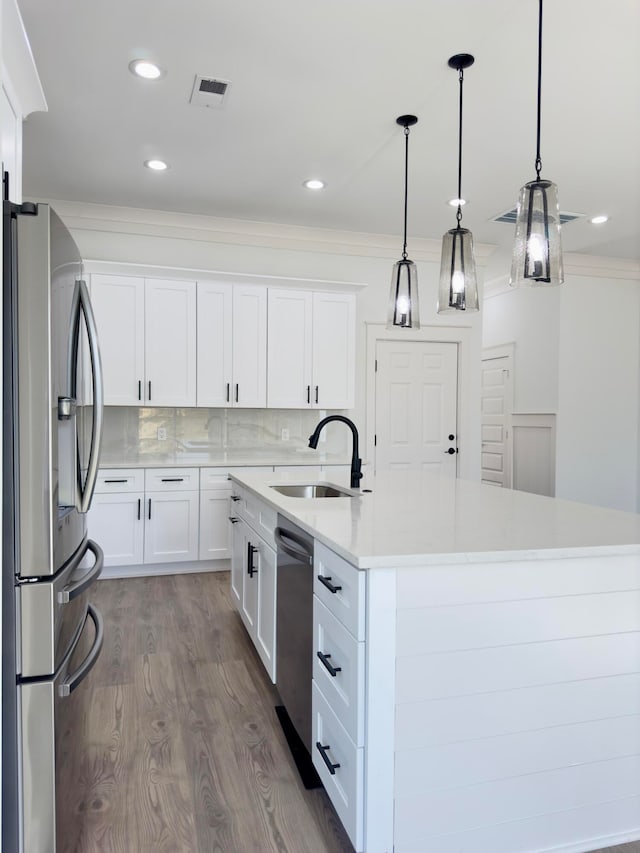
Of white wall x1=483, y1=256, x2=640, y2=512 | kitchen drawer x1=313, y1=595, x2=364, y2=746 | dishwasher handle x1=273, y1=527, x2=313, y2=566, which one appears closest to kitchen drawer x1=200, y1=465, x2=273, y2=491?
dishwasher handle x1=273, y1=527, x2=313, y2=566

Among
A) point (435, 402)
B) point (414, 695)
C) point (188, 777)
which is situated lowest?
point (188, 777)

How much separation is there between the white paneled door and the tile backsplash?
44 centimetres

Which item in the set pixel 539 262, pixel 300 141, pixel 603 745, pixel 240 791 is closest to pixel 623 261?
pixel 300 141

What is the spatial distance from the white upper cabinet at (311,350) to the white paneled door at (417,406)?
22.8 inches

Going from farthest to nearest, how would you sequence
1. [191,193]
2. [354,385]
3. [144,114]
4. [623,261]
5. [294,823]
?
1. [623,261]
2. [354,385]
3. [191,193]
4. [144,114]
5. [294,823]

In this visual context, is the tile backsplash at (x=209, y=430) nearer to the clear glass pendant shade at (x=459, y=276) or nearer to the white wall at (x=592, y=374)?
the white wall at (x=592, y=374)

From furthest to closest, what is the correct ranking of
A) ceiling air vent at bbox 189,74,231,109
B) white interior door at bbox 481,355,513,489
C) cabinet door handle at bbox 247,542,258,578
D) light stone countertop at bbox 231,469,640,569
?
white interior door at bbox 481,355,513,489, ceiling air vent at bbox 189,74,231,109, cabinet door handle at bbox 247,542,258,578, light stone countertop at bbox 231,469,640,569

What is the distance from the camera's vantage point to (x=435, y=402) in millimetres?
5812

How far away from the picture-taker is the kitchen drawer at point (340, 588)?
1.47m

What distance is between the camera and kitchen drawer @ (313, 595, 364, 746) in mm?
1462

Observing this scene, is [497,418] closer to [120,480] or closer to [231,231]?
[231,231]

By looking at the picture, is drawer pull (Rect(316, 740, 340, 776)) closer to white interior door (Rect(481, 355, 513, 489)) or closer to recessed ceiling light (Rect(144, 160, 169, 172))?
recessed ceiling light (Rect(144, 160, 169, 172))

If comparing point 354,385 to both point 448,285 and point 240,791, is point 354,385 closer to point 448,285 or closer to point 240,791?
point 448,285

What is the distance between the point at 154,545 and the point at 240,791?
2.75 meters
